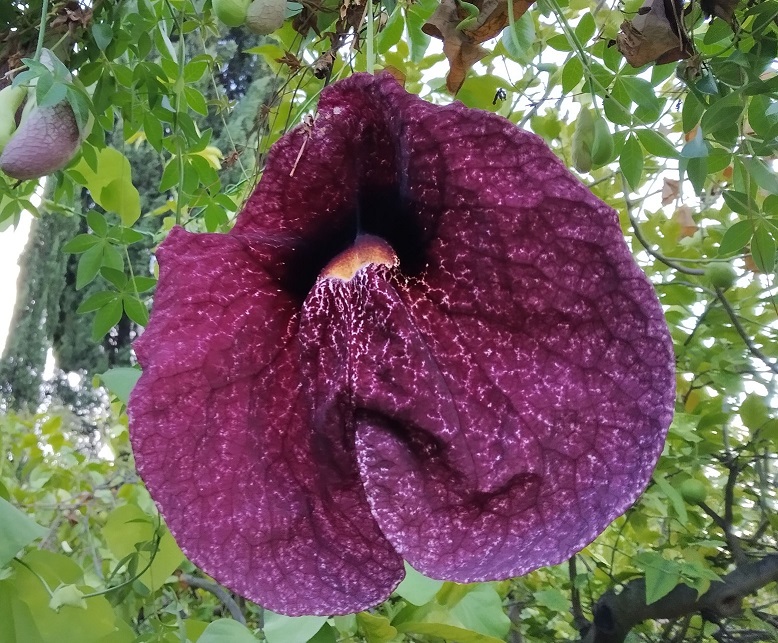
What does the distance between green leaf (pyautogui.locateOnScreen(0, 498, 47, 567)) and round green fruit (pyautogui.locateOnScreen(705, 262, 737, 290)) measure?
0.73m

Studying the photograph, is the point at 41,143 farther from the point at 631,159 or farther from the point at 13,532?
the point at 631,159

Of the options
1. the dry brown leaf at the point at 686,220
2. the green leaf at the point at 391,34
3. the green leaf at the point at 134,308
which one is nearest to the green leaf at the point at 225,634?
the green leaf at the point at 134,308

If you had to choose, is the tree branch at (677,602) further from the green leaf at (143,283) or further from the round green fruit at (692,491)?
the green leaf at (143,283)

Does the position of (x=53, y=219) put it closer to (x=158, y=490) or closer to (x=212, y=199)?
(x=212, y=199)

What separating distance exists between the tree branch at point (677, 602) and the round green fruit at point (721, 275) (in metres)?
0.38

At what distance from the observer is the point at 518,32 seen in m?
0.48

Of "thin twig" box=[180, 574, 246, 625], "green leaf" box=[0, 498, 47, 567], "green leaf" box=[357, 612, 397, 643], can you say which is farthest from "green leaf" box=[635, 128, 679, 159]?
"thin twig" box=[180, 574, 246, 625]

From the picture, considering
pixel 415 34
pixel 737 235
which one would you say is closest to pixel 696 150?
pixel 737 235

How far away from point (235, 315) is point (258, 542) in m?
0.12

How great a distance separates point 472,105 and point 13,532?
518 mm

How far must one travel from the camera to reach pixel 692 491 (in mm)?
836

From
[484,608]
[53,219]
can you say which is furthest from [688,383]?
[53,219]

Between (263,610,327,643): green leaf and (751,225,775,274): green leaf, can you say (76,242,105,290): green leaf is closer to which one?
(263,610,327,643): green leaf

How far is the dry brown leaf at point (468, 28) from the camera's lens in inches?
17.3
